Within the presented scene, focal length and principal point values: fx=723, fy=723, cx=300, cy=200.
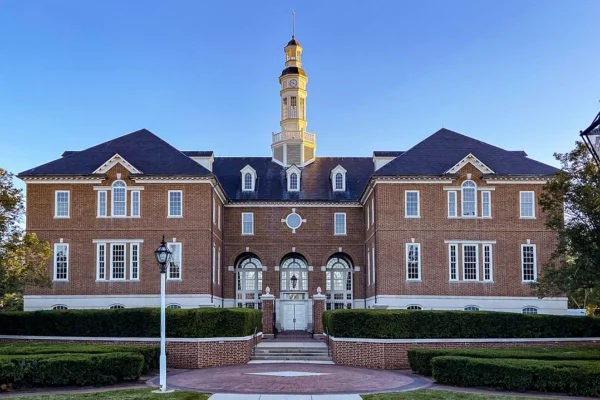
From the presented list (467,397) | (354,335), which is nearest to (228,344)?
(354,335)

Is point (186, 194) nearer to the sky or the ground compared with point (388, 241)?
nearer to the sky

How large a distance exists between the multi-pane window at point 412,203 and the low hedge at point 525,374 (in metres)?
18.5

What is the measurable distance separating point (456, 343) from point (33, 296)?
78.7 ft

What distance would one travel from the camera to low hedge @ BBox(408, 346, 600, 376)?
76.8ft

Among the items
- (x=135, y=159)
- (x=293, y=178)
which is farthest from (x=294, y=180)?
(x=135, y=159)

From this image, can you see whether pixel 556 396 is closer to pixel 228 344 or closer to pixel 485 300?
pixel 228 344

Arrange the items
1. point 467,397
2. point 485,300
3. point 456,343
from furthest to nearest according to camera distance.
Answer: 1. point 485,300
2. point 456,343
3. point 467,397

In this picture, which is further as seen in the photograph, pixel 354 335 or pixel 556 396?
pixel 354 335

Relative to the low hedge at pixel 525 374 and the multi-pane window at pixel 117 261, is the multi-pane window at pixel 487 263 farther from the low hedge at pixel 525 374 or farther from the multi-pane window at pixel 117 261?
the multi-pane window at pixel 117 261

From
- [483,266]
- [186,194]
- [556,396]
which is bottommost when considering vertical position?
[556,396]

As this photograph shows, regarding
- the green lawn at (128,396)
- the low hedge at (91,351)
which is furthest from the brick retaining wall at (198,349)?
the green lawn at (128,396)

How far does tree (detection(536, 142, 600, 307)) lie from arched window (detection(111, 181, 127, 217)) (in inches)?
918

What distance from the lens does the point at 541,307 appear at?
39.7 metres

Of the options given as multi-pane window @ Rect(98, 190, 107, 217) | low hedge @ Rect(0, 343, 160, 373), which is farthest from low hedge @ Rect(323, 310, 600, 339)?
multi-pane window @ Rect(98, 190, 107, 217)
